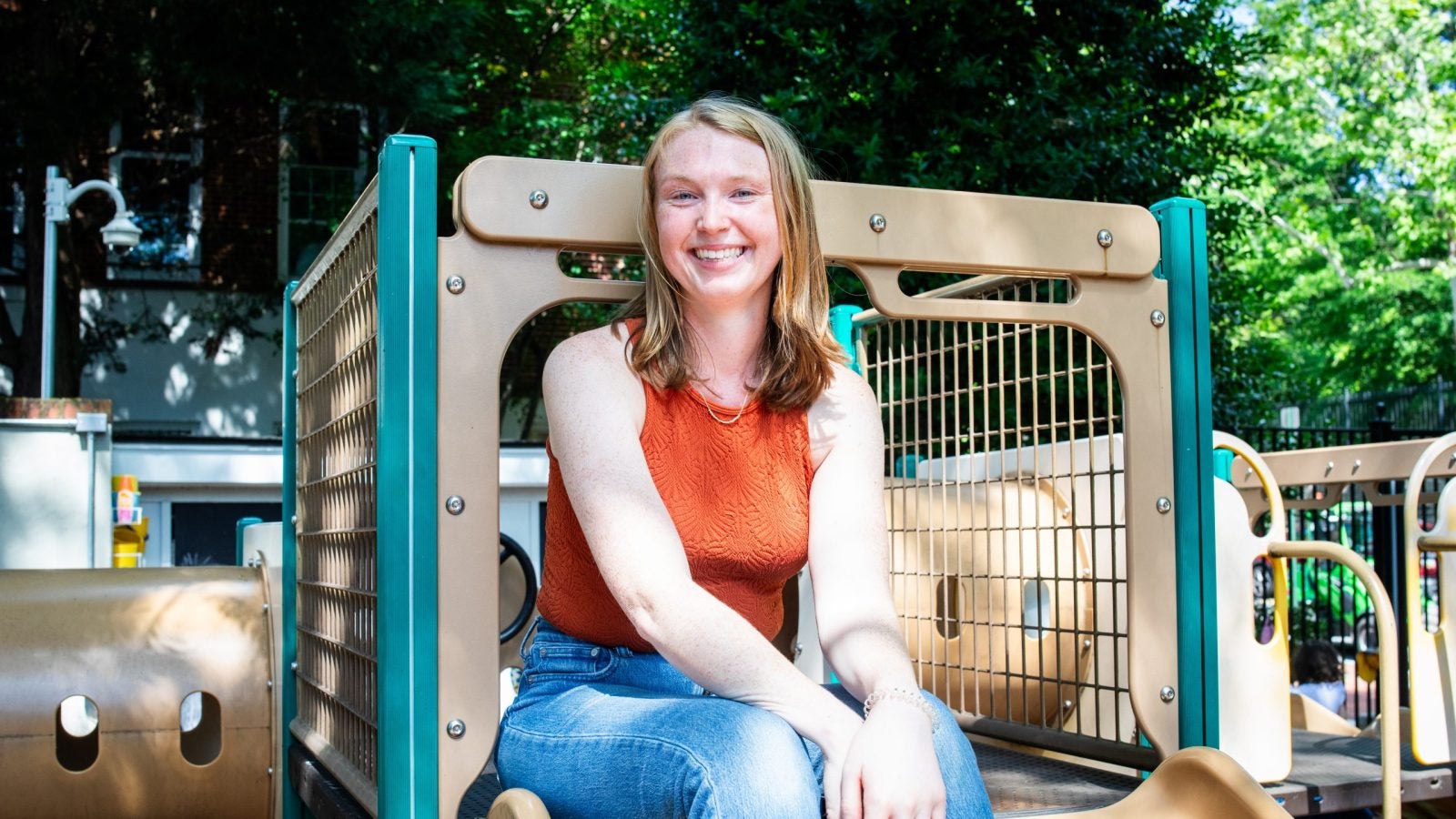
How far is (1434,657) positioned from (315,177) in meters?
11.8

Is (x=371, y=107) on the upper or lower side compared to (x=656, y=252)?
upper

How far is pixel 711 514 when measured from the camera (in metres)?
2.08

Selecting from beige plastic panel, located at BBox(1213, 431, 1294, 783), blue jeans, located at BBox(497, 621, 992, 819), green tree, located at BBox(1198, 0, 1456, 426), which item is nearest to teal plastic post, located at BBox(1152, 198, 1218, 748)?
blue jeans, located at BBox(497, 621, 992, 819)

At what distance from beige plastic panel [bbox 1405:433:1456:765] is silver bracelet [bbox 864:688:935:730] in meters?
2.12

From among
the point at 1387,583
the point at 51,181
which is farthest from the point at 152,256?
the point at 1387,583

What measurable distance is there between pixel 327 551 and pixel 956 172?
5.92 meters

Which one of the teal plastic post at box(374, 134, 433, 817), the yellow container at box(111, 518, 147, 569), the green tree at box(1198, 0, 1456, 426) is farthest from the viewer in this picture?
the green tree at box(1198, 0, 1456, 426)

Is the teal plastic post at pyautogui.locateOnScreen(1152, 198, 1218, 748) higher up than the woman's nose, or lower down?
lower down

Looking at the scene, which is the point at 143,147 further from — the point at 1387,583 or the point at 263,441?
the point at 1387,583

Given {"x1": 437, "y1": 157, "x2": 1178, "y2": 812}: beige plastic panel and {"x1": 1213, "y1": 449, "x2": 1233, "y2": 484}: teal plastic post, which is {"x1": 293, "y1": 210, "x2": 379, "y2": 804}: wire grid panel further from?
{"x1": 1213, "y1": 449, "x2": 1233, "y2": 484}: teal plastic post

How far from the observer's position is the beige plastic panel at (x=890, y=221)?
6.55ft

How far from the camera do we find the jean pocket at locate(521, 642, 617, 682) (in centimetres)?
206

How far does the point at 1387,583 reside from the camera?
25.2 ft

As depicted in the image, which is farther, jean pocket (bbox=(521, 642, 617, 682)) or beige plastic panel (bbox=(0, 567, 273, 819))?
beige plastic panel (bbox=(0, 567, 273, 819))
